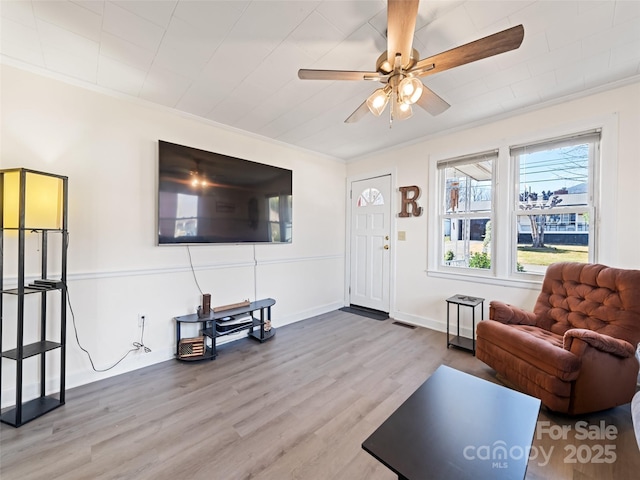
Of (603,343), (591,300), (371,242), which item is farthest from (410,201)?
(603,343)

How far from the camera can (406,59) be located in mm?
1442

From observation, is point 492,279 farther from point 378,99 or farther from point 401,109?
point 378,99

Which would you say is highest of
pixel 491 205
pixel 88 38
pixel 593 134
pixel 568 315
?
pixel 88 38

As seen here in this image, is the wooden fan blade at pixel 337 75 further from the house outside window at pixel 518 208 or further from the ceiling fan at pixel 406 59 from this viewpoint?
the house outside window at pixel 518 208

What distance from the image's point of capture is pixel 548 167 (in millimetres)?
2688

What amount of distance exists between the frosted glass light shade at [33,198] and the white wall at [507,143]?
359cm

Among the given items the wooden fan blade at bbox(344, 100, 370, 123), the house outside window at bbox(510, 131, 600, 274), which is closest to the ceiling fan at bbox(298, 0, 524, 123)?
the wooden fan blade at bbox(344, 100, 370, 123)

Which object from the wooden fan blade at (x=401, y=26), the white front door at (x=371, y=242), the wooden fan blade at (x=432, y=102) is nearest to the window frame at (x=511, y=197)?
the white front door at (x=371, y=242)

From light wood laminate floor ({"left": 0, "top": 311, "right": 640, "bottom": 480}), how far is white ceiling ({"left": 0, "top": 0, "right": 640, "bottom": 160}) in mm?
Answer: 2507

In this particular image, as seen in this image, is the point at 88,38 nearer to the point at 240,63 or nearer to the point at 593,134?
the point at 240,63

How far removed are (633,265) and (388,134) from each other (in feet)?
8.52

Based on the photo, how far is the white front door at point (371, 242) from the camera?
4000 mm

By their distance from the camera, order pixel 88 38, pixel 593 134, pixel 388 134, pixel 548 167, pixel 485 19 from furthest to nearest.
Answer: pixel 388 134, pixel 548 167, pixel 593 134, pixel 88 38, pixel 485 19

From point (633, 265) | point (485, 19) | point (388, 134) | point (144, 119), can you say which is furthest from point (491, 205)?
point (144, 119)
